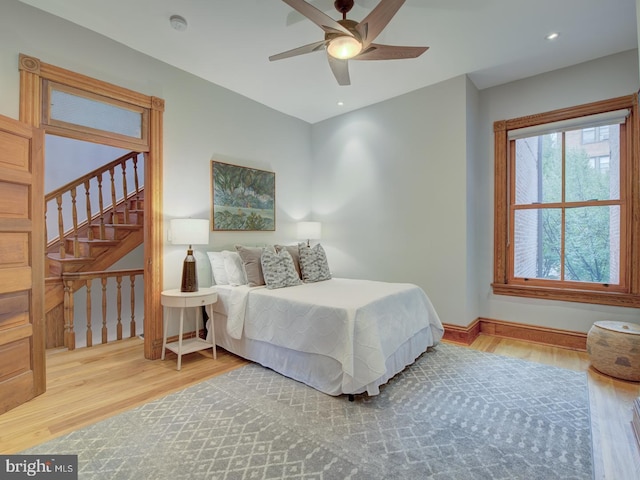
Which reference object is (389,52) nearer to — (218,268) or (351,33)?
(351,33)

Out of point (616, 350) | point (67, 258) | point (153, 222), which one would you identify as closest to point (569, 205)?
point (616, 350)

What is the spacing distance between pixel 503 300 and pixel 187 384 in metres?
3.51

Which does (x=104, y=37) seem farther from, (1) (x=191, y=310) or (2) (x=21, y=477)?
(2) (x=21, y=477)

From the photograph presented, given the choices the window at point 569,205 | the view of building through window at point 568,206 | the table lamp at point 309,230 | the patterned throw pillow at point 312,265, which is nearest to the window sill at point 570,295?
the window at point 569,205

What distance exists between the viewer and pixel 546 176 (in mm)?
3555

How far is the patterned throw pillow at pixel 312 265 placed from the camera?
3.56 metres

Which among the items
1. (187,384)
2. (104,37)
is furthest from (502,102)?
(187,384)

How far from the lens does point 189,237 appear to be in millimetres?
2949

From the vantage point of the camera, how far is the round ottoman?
2.51m

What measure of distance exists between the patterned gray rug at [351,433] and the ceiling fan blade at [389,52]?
8.44 ft

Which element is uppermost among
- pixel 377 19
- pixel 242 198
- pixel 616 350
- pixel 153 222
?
pixel 377 19

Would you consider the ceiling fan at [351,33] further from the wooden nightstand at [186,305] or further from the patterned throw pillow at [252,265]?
the wooden nightstand at [186,305]

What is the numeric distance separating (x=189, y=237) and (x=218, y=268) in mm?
588

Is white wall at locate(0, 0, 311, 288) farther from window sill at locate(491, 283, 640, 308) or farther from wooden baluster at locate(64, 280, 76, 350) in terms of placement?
window sill at locate(491, 283, 640, 308)
